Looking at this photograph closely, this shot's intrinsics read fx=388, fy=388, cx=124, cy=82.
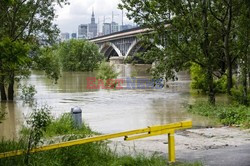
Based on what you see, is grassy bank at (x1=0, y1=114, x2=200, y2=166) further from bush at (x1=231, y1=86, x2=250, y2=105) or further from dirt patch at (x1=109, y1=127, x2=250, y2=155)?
bush at (x1=231, y1=86, x2=250, y2=105)

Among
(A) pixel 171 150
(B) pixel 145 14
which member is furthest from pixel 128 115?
(A) pixel 171 150

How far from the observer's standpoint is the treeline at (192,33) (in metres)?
18.5

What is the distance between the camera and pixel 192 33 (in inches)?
739

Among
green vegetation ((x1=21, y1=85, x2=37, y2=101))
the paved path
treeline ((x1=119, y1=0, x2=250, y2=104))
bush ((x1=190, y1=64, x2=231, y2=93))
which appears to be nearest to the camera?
the paved path

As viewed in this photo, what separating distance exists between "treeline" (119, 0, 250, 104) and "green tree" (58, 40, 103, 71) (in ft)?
203

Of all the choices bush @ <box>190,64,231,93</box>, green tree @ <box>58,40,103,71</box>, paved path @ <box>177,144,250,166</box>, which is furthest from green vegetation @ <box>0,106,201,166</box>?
green tree @ <box>58,40,103,71</box>

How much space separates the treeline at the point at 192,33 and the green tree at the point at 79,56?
61887mm

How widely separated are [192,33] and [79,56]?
71.4 metres

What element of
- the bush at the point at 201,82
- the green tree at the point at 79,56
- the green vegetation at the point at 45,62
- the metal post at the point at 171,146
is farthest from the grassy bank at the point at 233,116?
the green tree at the point at 79,56

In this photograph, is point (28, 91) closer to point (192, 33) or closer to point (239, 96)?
point (192, 33)

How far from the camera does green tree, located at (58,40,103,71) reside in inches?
3329

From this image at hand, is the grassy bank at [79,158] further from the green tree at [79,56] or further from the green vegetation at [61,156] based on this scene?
the green tree at [79,56]

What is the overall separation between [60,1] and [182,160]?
1780cm

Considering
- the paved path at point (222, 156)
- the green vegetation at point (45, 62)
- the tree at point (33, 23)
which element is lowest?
the paved path at point (222, 156)
